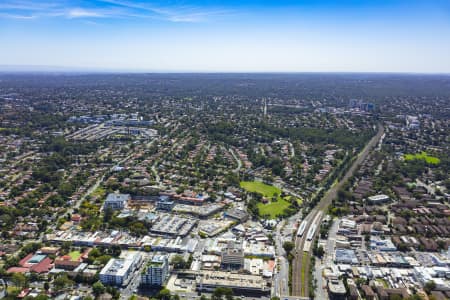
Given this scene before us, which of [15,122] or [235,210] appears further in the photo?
[15,122]

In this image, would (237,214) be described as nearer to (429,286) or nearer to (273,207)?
(273,207)

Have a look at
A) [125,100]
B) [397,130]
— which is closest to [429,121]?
[397,130]

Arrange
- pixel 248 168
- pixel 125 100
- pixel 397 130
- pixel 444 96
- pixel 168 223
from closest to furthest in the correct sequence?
1. pixel 168 223
2. pixel 248 168
3. pixel 397 130
4. pixel 125 100
5. pixel 444 96

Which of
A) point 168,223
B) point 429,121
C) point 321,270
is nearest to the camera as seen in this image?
point 321,270

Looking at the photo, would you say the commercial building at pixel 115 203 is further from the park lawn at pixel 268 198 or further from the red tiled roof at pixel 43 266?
the park lawn at pixel 268 198

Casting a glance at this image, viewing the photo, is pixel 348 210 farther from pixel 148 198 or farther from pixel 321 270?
pixel 148 198

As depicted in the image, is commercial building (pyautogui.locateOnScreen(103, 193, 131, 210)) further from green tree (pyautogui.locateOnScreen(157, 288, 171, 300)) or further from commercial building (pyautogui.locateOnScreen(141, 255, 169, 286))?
green tree (pyautogui.locateOnScreen(157, 288, 171, 300))

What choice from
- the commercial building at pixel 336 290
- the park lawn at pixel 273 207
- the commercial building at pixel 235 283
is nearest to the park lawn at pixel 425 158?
the park lawn at pixel 273 207
